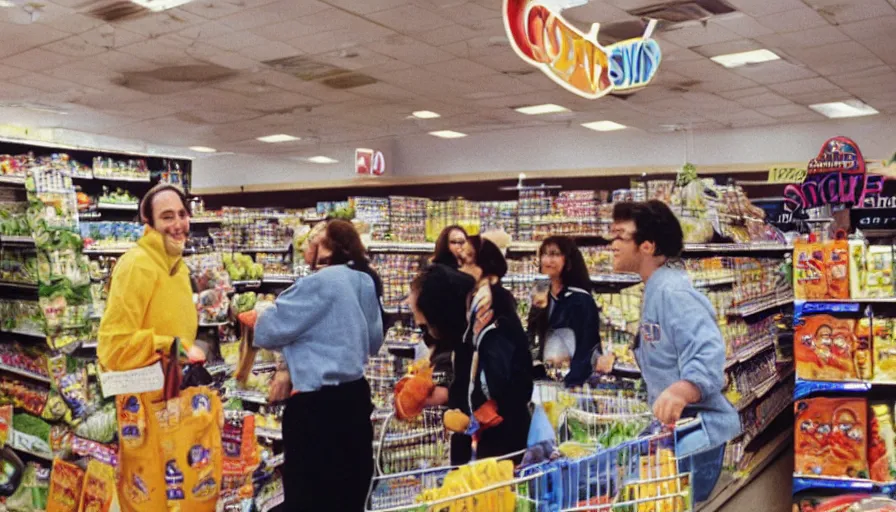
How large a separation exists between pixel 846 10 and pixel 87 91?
897 centimetres

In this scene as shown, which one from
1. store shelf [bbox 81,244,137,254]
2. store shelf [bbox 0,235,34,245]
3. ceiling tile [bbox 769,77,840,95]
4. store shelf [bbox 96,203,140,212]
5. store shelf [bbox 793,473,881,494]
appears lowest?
store shelf [bbox 793,473,881,494]

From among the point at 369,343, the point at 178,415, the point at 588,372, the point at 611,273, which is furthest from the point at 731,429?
the point at 611,273

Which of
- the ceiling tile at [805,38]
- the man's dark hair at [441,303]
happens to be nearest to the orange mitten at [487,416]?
the man's dark hair at [441,303]

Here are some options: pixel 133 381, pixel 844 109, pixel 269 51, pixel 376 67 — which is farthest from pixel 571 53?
pixel 844 109

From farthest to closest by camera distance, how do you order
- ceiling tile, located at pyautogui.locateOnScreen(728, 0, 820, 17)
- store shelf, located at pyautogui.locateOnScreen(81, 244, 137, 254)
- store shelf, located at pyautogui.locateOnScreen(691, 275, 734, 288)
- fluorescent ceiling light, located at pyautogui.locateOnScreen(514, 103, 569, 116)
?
1. fluorescent ceiling light, located at pyautogui.locateOnScreen(514, 103, 569, 116)
2. ceiling tile, located at pyautogui.locateOnScreen(728, 0, 820, 17)
3. store shelf, located at pyautogui.locateOnScreen(691, 275, 734, 288)
4. store shelf, located at pyautogui.locateOnScreen(81, 244, 137, 254)

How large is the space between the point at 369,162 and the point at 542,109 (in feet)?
12.0

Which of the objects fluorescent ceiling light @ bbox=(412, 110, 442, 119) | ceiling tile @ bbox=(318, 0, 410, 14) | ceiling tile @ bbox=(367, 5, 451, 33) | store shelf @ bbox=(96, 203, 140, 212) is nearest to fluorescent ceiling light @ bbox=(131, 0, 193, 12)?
ceiling tile @ bbox=(318, 0, 410, 14)

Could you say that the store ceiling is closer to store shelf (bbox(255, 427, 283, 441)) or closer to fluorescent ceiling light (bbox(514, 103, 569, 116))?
fluorescent ceiling light (bbox(514, 103, 569, 116))

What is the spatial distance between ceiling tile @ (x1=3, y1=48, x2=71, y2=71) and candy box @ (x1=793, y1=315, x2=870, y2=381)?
309 inches

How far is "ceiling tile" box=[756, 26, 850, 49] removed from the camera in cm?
797

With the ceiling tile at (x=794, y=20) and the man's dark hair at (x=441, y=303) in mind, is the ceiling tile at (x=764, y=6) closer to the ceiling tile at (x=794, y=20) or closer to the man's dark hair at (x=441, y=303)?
the ceiling tile at (x=794, y=20)

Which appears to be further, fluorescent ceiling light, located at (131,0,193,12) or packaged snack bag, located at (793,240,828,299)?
fluorescent ceiling light, located at (131,0,193,12)

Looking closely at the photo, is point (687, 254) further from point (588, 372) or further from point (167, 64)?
point (167, 64)

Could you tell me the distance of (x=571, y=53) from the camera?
4.05m
